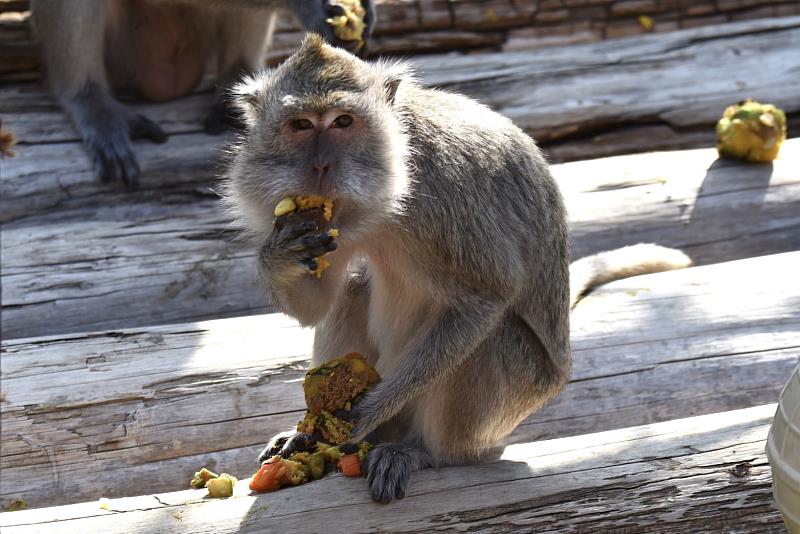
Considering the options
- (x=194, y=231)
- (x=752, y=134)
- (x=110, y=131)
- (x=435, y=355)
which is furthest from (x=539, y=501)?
(x=110, y=131)

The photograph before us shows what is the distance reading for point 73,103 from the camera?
21.1 feet

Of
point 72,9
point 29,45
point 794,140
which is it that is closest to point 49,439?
point 72,9

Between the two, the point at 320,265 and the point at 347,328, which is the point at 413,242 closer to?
the point at 320,265

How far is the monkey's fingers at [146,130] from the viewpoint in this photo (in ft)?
21.0

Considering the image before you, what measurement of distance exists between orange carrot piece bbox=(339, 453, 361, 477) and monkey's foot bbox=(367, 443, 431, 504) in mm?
45

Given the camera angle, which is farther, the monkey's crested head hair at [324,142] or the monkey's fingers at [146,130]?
the monkey's fingers at [146,130]

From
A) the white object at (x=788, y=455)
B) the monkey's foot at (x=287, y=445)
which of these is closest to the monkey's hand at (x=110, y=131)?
the monkey's foot at (x=287, y=445)

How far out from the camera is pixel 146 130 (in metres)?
6.40

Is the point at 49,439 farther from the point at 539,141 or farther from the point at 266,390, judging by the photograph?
the point at 539,141

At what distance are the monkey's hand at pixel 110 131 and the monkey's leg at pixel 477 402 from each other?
289cm

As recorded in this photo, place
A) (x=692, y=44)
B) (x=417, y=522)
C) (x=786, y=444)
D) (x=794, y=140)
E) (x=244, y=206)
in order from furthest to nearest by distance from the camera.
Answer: (x=692, y=44), (x=794, y=140), (x=244, y=206), (x=417, y=522), (x=786, y=444)

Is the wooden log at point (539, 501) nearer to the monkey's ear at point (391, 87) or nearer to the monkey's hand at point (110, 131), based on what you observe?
the monkey's ear at point (391, 87)

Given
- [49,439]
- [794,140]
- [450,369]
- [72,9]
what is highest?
[72,9]

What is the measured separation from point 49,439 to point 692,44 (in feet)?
16.9
